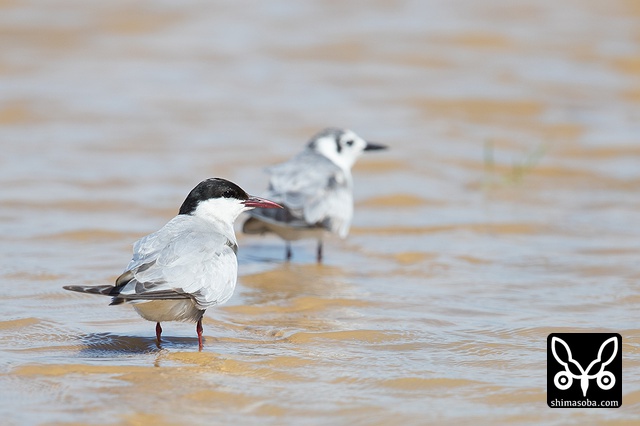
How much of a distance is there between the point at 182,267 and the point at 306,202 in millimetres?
2541

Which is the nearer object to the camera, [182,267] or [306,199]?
[182,267]

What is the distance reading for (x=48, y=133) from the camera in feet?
33.5

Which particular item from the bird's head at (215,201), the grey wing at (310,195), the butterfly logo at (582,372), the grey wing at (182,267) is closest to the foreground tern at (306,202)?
the grey wing at (310,195)

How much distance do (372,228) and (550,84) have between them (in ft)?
16.5

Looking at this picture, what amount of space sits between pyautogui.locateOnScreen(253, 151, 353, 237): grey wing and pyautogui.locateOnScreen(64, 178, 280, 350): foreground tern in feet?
5.46

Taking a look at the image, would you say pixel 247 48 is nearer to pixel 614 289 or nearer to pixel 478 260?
pixel 478 260

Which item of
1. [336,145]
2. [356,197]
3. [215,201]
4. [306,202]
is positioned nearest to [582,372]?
[215,201]

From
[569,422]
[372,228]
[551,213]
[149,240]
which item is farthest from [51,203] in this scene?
[569,422]

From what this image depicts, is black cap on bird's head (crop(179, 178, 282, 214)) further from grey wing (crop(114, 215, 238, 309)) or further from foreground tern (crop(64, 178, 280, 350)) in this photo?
grey wing (crop(114, 215, 238, 309))

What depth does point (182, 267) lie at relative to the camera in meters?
4.95

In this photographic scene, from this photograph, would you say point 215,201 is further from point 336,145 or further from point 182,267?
point 336,145

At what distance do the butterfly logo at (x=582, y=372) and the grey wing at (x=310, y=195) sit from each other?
2.56 meters

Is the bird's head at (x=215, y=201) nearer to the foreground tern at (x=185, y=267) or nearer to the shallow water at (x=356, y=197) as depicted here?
the foreground tern at (x=185, y=267)

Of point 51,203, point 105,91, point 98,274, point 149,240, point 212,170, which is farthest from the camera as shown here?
point 105,91
